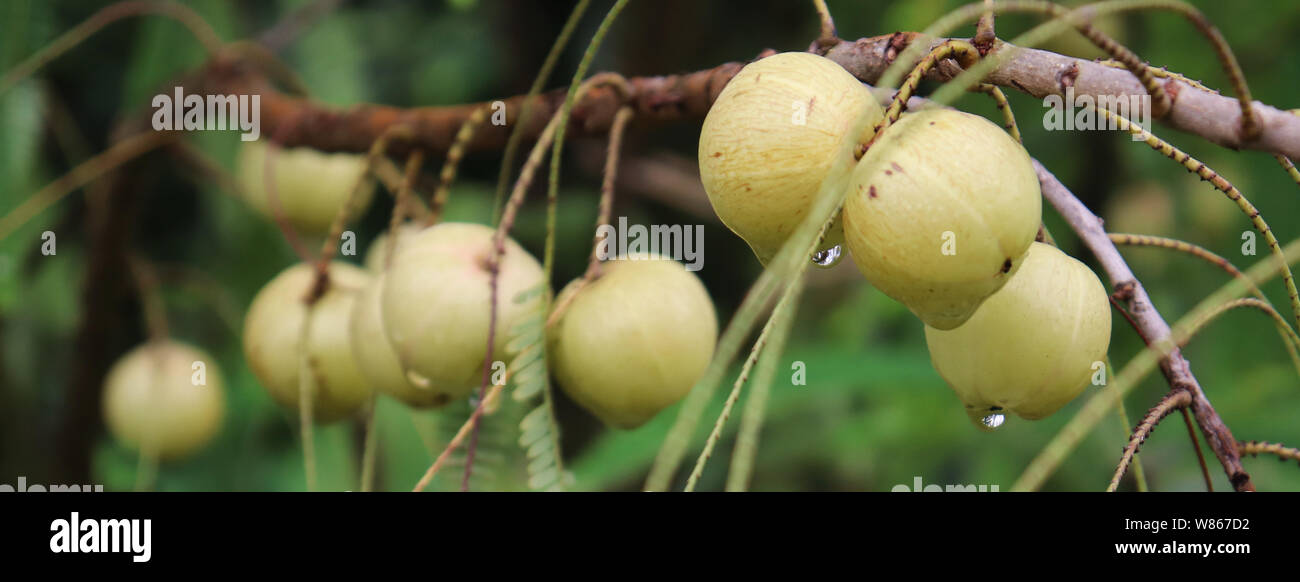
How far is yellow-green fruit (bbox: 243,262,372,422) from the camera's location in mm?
897

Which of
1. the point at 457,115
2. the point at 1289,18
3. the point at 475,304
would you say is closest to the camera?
the point at 475,304

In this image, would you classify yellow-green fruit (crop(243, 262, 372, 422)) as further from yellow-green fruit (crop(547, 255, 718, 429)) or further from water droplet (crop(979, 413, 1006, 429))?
water droplet (crop(979, 413, 1006, 429))

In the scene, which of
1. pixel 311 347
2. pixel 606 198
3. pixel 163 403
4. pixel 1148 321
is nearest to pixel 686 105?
pixel 606 198

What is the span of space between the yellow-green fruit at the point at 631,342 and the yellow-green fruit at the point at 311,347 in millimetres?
271

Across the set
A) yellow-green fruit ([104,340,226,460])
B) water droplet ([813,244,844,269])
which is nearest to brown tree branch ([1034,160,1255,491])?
water droplet ([813,244,844,269])

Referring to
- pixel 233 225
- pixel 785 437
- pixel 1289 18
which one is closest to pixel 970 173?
pixel 1289 18

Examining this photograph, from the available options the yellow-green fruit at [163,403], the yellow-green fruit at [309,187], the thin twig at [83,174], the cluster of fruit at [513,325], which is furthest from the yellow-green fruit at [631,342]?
the yellow-green fruit at [163,403]

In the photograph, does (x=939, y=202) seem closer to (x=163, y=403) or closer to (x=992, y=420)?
(x=992, y=420)

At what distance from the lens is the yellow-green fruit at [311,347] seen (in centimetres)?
90

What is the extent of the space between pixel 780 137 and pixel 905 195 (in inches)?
2.6

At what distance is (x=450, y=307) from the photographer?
0.69 meters

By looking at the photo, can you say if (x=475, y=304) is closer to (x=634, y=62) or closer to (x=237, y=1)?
(x=634, y=62)

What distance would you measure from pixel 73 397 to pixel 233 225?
1.31 feet
